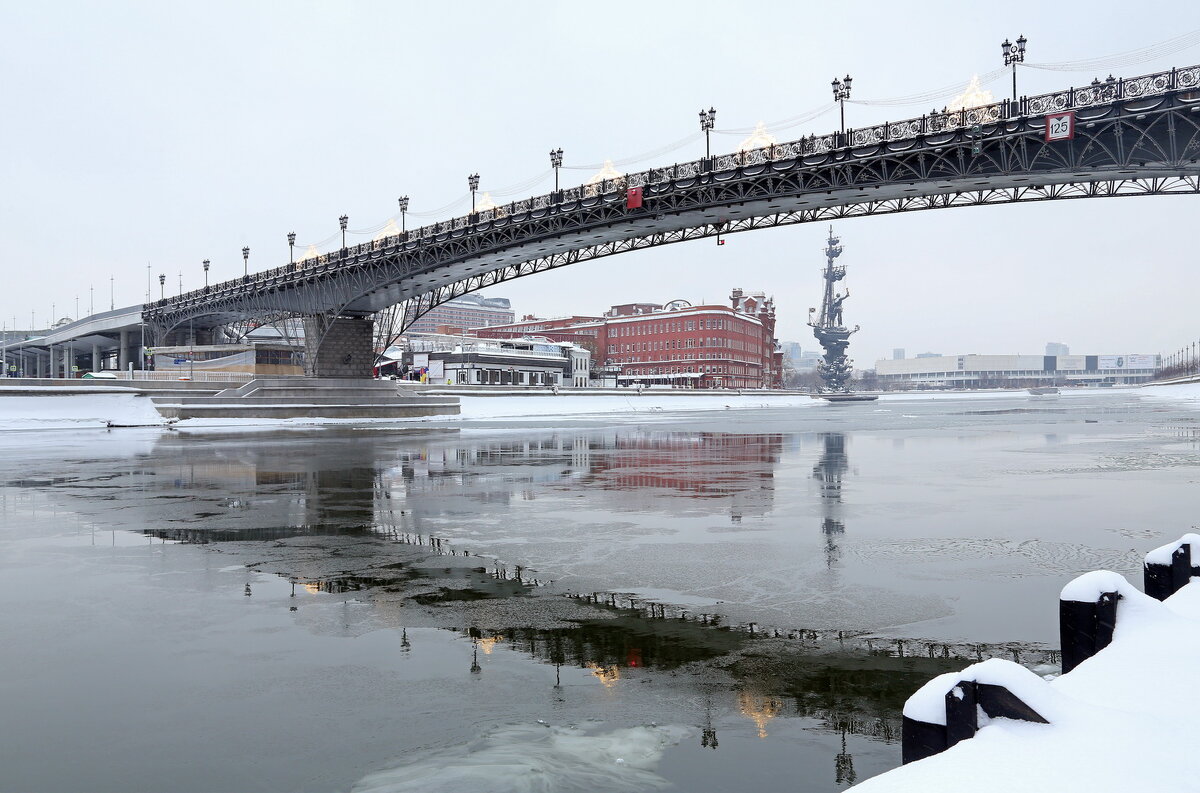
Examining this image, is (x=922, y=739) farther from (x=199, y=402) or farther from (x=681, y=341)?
(x=681, y=341)

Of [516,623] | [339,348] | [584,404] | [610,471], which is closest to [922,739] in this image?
[516,623]

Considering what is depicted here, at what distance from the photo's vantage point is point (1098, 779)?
313 cm


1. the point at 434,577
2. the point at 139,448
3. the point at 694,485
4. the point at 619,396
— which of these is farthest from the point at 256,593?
the point at 619,396

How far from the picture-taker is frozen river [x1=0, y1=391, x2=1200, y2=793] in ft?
15.5

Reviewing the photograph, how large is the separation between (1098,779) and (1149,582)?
3.82 m

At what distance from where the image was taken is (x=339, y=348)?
6975cm

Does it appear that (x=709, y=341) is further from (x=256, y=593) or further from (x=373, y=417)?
(x=256, y=593)

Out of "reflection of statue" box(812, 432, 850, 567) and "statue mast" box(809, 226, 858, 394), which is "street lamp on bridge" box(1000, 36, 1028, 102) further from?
"statue mast" box(809, 226, 858, 394)

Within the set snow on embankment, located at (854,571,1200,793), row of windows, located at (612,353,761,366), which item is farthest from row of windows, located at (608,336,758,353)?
snow on embankment, located at (854,571,1200,793)

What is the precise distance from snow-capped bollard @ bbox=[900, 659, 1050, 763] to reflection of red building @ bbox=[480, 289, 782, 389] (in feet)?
474

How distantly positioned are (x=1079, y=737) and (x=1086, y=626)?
5.74 feet

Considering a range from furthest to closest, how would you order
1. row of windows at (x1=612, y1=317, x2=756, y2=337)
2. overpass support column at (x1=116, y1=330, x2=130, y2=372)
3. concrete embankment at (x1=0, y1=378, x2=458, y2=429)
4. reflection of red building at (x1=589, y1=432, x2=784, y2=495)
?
row of windows at (x1=612, y1=317, x2=756, y2=337) → overpass support column at (x1=116, y1=330, x2=130, y2=372) → concrete embankment at (x1=0, y1=378, x2=458, y2=429) → reflection of red building at (x1=589, y1=432, x2=784, y2=495)

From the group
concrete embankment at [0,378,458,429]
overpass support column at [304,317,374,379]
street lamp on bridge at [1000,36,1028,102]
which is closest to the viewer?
street lamp on bridge at [1000,36,1028,102]

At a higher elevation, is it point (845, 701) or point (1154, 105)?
point (1154, 105)
